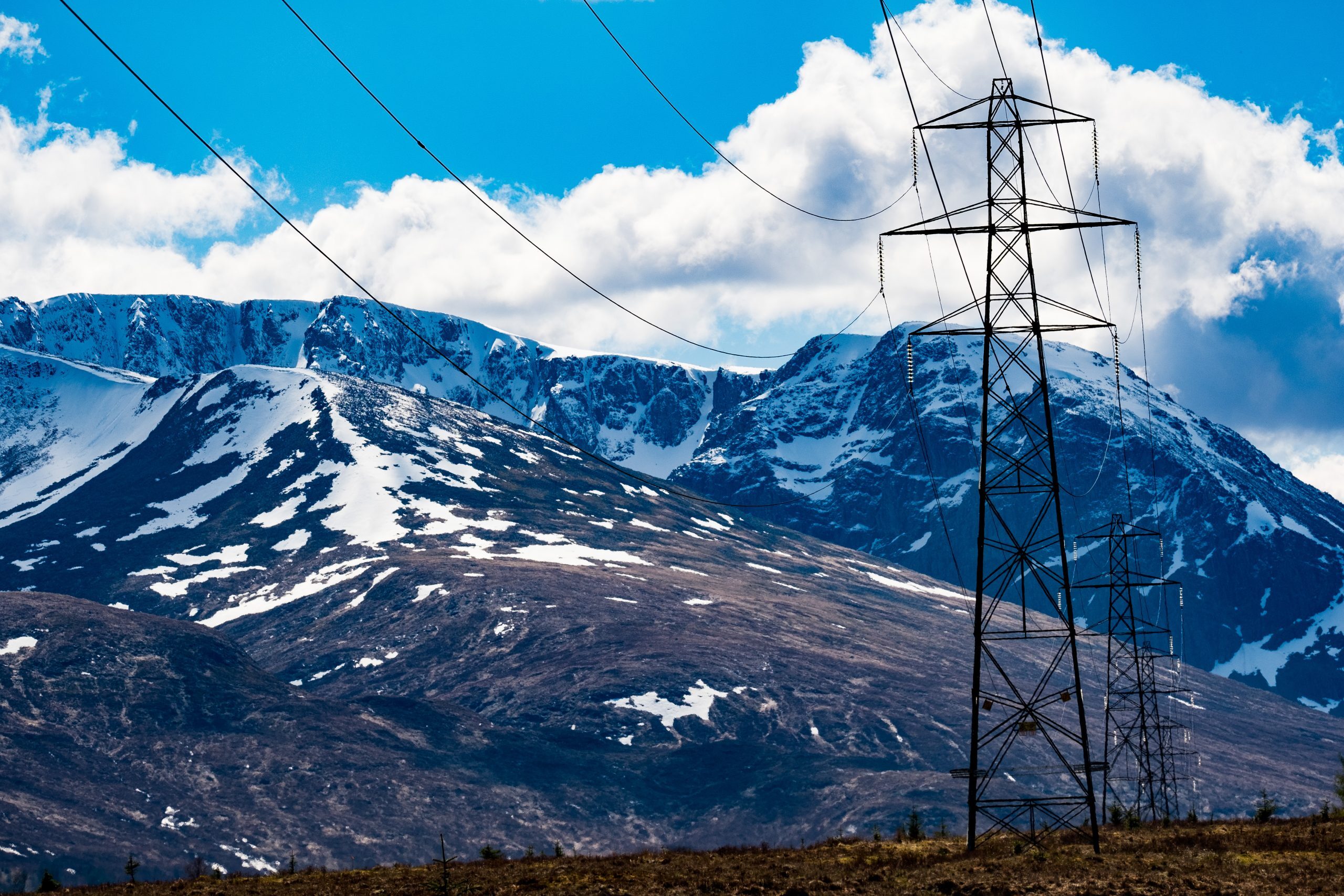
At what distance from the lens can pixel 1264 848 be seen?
41.2m

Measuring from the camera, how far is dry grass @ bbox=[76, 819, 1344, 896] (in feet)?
110

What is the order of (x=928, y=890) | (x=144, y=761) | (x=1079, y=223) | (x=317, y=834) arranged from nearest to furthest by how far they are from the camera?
(x=928, y=890) → (x=1079, y=223) → (x=317, y=834) → (x=144, y=761)

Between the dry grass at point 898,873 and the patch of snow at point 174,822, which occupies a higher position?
the dry grass at point 898,873

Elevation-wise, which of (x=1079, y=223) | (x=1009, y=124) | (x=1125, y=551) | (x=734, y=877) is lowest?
(x=734, y=877)

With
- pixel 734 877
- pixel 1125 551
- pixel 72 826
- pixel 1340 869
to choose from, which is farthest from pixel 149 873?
pixel 1340 869

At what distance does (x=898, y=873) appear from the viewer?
3662cm

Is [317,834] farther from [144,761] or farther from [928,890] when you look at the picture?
[928,890]

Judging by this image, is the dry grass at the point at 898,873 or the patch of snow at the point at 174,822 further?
the patch of snow at the point at 174,822

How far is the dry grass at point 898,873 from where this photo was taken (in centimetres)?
3356

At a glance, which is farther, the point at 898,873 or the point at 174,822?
the point at 174,822

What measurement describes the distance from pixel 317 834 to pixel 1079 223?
16028 cm

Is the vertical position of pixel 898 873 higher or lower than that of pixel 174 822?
higher

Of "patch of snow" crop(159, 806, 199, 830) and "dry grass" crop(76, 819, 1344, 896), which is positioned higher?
"dry grass" crop(76, 819, 1344, 896)

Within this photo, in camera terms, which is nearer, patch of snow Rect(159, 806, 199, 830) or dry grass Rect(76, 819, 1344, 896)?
dry grass Rect(76, 819, 1344, 896)
